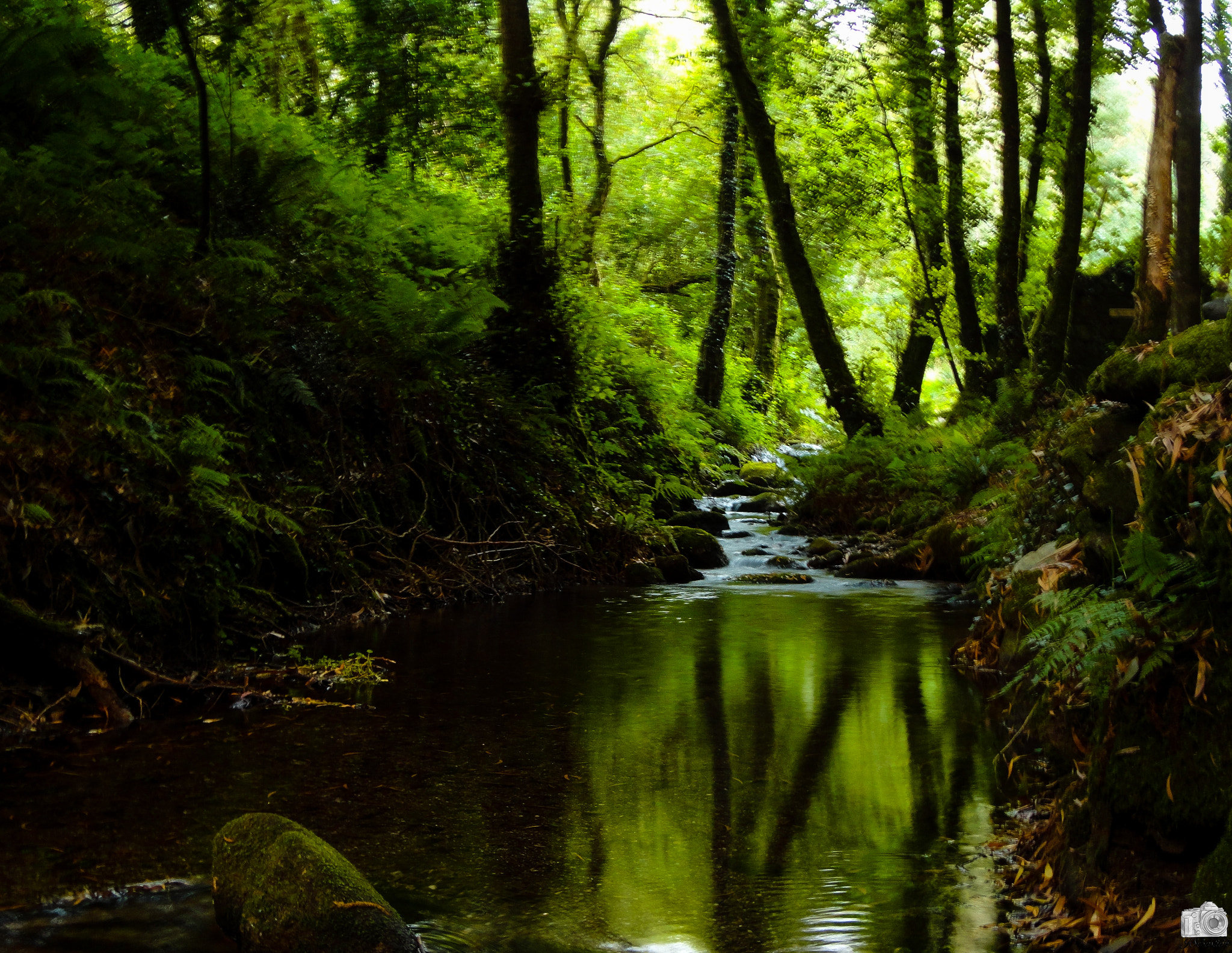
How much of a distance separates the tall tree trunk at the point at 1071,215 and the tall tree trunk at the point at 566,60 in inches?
276

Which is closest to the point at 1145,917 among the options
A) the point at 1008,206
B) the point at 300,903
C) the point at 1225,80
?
the point at 300,903

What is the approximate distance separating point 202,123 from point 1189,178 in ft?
25.4

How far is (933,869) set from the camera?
3.63m

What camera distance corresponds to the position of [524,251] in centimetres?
1233

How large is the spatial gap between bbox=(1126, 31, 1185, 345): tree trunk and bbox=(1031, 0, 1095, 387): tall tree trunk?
256 cm

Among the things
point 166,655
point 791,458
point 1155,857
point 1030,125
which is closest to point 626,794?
point 1155,857

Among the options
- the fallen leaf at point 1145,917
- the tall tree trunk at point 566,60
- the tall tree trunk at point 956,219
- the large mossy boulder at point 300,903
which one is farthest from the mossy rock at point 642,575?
the fallen leaf at point 1145,917

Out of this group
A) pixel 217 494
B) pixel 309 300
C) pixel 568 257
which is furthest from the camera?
pixel 568 257

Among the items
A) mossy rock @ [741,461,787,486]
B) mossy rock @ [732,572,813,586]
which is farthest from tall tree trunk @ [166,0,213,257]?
mossy rock @ [741,461,787,486]

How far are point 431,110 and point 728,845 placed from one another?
44.0 ft

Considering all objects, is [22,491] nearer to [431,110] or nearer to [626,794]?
[626,794]

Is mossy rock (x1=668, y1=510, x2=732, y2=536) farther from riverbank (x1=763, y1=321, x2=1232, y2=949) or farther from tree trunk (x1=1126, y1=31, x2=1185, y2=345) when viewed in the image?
riverbank (x1=763, y1=321, x2=1232, y2=949)

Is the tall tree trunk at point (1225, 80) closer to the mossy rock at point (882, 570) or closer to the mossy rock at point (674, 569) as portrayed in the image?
the mossy rock at point (882, 570)

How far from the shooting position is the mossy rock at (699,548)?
41.3ft
